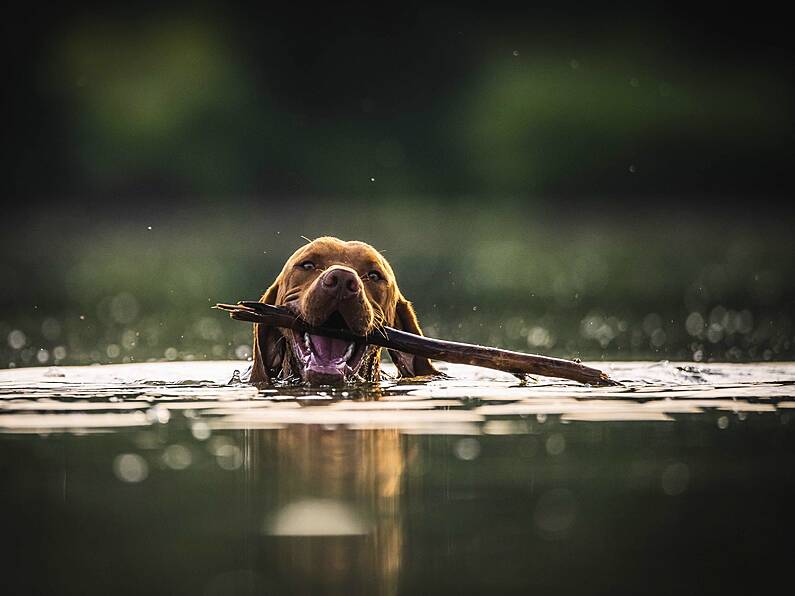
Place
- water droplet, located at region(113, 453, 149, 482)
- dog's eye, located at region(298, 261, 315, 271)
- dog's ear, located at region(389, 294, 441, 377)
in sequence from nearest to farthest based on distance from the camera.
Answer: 1. water droplet, located at region(113, 453, 149, 482)
2. dog's eye, located at region(298, 261, 315, 271)
3. dog's ear, located at region(389, 294, 441, 377)

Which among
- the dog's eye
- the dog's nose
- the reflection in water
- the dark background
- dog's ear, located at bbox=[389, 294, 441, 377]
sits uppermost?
the dark background

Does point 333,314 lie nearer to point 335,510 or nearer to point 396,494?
point 396,494

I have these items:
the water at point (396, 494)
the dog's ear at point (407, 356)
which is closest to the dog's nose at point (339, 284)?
the water at point (396, 494)

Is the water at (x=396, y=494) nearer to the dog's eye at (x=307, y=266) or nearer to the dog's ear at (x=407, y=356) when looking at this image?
the dog's eye at (x=307, y=266)

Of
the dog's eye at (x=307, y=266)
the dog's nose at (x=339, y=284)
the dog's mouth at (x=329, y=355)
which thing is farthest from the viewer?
the dog's eye at (x=307, y=266)

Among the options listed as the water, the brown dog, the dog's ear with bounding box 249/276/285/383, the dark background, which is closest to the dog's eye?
the brown dog

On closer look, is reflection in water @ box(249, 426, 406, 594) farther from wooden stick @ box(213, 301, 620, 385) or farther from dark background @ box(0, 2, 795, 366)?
dark background @ box(0, 2, 795, 366)
